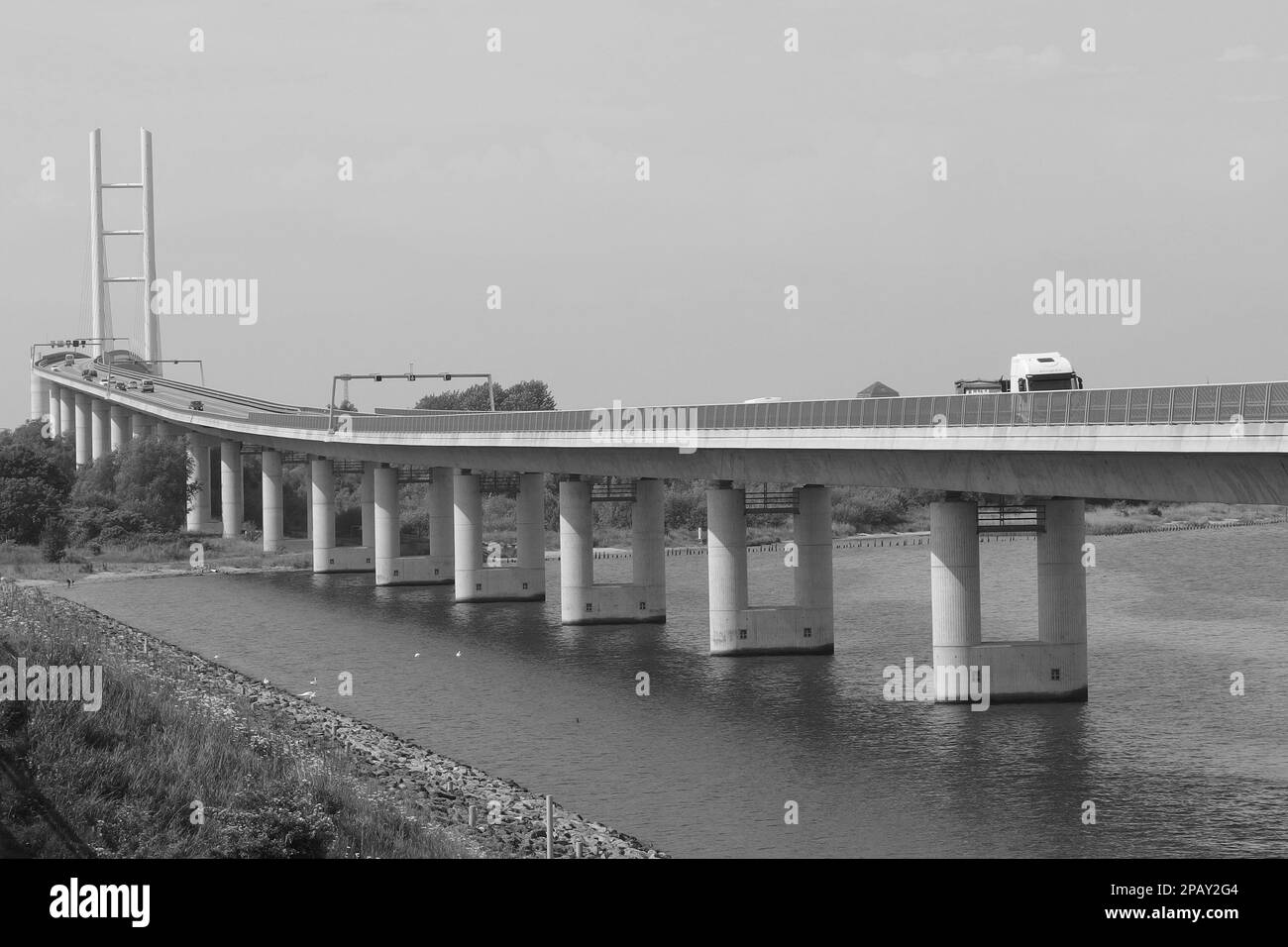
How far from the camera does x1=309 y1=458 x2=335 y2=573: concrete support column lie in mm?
112562

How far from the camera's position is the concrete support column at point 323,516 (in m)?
113

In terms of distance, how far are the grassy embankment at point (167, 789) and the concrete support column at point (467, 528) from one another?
4944 cm

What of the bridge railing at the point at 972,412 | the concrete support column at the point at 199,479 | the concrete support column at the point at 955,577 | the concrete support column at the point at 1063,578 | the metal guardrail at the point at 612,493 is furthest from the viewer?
the concrete support column at the point at 199,479

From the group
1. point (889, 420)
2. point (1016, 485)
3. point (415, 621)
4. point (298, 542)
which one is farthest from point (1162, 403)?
point (298, 542)

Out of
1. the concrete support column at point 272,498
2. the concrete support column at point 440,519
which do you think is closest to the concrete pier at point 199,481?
the concrete support column at point 272,498

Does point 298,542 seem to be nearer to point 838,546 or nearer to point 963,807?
point 838,546

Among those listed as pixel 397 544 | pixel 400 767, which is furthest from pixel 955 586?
pixel 397 544

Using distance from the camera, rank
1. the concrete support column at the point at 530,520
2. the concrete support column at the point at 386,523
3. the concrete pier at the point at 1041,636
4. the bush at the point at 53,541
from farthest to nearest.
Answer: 1. the bush at the point at 53,541
2. the concrete support column at the point at 386,523
3. the concrete support column at the point at 530,520
4. the concrete pier at the point at 1041,636

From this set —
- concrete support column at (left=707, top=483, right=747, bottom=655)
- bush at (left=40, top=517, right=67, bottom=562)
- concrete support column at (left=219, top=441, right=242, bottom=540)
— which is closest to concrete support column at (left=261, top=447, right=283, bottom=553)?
concrete support column at (left=219, top=441, right=242, bottom=540)

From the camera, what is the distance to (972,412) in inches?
1747

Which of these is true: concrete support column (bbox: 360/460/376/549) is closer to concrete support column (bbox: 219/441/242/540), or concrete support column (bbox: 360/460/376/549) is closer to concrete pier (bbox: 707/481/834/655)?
concrete support column (bbox: 219/441/242/540)

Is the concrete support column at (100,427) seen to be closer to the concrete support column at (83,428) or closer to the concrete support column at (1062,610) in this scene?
the concrete support column at (83,428)

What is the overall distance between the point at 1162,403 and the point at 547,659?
1271 inches

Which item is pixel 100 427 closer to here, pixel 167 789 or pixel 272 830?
pixel 167 789
